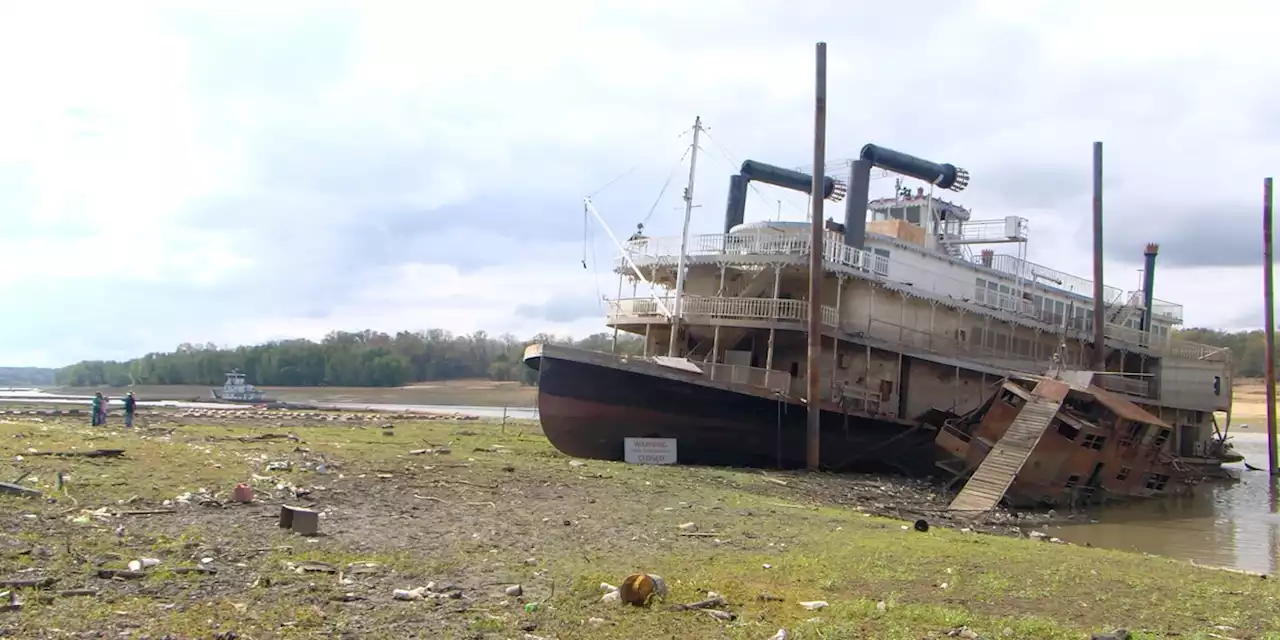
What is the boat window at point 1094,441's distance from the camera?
21.2 m

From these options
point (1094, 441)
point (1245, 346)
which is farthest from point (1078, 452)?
point (1245, 346)

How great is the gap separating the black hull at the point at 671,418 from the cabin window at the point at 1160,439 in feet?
23.2

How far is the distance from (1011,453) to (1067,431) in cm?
201

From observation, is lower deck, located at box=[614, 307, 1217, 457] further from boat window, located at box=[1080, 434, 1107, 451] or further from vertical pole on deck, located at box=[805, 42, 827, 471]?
boat window, located at box=[1080, 434, 1107, 451]

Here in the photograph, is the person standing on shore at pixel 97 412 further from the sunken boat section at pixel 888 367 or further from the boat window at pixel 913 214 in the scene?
the boat window at pixel 913 214

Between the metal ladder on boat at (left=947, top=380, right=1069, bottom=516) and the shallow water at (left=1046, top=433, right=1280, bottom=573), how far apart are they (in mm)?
1642

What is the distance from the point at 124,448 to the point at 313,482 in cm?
586

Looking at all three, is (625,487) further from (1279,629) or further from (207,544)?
(1279,629)

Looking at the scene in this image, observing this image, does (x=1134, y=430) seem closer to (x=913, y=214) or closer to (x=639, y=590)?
(x=913, y=214)

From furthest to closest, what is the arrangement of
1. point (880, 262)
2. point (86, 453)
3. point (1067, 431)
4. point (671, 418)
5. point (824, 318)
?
point (880, 262) < point (824, 318) < point (671, 418) < point (1067, 431) < point (86, 453)

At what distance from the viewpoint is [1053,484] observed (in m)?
20.3

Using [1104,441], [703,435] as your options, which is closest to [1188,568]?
[1104,441]

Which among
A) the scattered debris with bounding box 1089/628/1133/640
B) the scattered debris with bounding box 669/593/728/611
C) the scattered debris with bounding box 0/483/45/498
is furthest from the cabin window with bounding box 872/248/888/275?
the scattered debris with bounding box 0/483/45/498

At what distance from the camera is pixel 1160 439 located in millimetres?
23562
